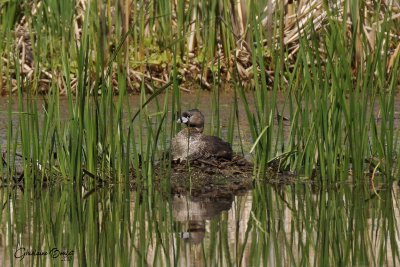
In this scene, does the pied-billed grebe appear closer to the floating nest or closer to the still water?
the floating nest

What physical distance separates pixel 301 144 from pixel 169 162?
95cm

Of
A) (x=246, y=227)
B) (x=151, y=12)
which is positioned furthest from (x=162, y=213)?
(x=151, y=12)

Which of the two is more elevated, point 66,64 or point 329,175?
point 66,64

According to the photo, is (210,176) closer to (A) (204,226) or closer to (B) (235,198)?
(B) (235,198)

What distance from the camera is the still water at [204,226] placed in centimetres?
507

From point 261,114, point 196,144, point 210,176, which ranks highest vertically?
point 261,114

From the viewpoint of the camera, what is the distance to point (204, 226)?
18.9 ft

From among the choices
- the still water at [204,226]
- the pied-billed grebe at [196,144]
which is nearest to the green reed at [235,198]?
the still water at [204,226]

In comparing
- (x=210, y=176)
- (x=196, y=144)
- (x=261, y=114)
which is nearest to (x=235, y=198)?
(x=261, y=114)

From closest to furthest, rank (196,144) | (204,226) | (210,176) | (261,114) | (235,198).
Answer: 1. (204,226)
2. (235,198)
3. (261,114)
4. (210,176)
5. (196,144)

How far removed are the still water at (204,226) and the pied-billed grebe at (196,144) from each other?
0.38 m

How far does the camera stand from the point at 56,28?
378 inches

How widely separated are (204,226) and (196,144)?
1789mm

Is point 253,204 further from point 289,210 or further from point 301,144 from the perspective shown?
point 301,144
